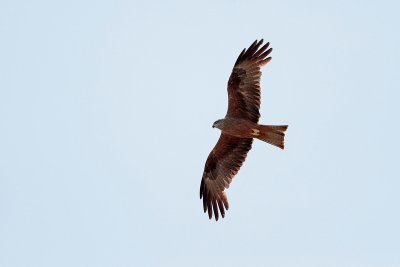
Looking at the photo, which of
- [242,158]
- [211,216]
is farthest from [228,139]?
[211,216]

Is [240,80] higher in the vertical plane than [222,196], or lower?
higher

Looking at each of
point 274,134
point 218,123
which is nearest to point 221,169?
point 218,123

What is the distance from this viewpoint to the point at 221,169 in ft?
59.2

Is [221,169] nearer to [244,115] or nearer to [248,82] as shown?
[244,115]

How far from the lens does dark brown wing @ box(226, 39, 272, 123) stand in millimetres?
16797

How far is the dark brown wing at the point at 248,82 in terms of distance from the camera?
16797mm

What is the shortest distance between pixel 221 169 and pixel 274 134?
219cm

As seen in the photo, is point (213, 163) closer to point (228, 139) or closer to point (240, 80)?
point (228, 139)

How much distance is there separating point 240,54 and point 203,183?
341 cm

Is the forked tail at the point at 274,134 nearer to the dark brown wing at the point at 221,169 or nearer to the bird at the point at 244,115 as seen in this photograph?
the bird at the point at 244,115

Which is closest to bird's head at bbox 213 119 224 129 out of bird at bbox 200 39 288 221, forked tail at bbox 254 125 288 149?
bird at bbox 200 39 288 221

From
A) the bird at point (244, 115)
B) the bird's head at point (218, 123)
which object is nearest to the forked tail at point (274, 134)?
the bird at point (244, 115)

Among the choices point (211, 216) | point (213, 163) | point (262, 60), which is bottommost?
point (211, 216)

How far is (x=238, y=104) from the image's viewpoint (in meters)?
16.9
